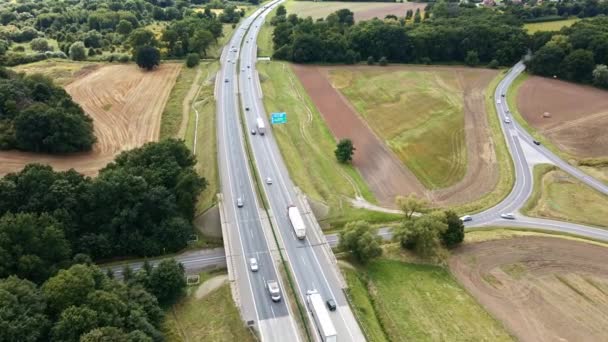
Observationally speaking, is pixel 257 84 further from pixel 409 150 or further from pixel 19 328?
pixel 19 328

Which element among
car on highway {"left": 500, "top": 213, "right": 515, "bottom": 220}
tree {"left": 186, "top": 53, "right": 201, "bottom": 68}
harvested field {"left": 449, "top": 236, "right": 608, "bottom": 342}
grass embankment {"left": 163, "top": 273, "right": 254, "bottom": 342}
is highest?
tree {"left": 186, "top": 53, "right": 201, "bottom": 68}

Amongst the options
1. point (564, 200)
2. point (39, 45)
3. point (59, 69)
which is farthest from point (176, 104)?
point (564, 200)

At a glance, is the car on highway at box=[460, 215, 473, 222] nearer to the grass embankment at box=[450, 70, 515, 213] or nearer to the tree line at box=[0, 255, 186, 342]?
the grass embankment at box=[450, 70, 515, 213]

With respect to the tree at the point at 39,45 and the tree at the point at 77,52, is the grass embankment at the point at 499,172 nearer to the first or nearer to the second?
the tree at the point at 77,52

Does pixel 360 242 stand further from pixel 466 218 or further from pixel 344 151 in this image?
pixel 344 151

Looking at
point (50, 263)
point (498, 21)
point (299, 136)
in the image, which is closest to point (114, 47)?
point (299, 136)

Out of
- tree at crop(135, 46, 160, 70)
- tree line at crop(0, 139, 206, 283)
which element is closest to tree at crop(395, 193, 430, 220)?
tree line at crop(0, 139, 206, 283)
